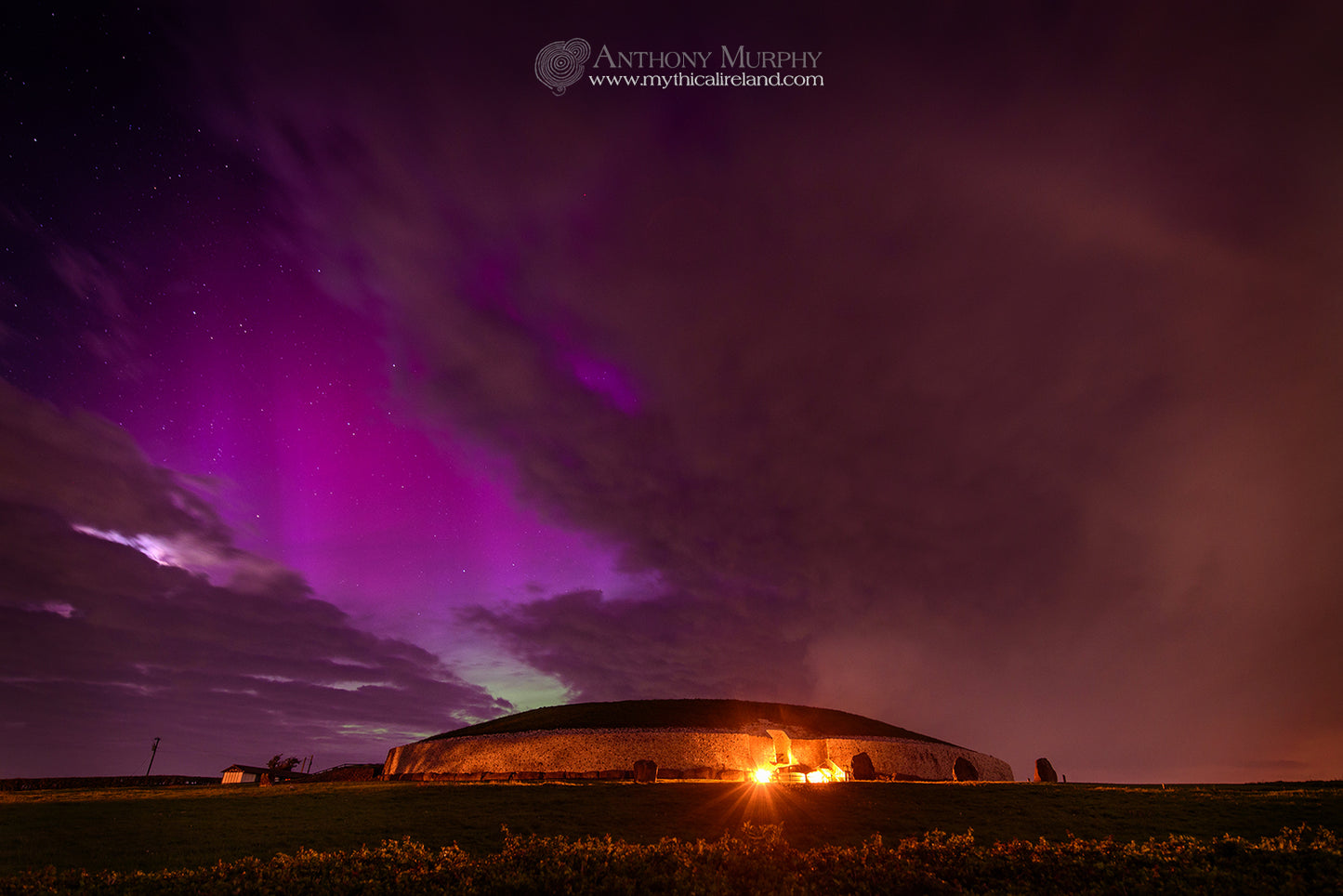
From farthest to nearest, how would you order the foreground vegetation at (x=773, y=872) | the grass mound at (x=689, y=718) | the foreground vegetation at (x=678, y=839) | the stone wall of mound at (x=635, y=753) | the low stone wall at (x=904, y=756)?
the grass mound at (x=689, y=718)
the low stone wall at (x=904, y=756)
the stone wall of mound at (x=635, y=753)
the foreground vegetation at (x=678, y=839)
the foreground vegetation at (x=773, y=872)

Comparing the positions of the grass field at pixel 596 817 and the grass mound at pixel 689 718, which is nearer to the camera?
the grass field at pixel 596 817

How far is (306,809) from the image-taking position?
33000 mm

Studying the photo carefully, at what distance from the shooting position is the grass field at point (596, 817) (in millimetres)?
25000

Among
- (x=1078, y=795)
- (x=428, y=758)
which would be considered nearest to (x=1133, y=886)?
(x=1078, y=795)

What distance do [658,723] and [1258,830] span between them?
51.3m

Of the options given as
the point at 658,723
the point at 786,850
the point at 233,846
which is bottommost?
the point at 233,846

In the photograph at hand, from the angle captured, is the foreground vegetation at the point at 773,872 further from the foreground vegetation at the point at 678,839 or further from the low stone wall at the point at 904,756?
the low stone wall at the point at 904,756

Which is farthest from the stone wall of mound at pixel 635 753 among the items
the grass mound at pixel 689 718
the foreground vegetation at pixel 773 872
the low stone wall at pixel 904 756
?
the foreground vegetation at pixel 773 872

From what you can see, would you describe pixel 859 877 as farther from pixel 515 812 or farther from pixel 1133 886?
pixel 515 812

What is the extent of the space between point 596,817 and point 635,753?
35.4m

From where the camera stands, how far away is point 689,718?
7175cm

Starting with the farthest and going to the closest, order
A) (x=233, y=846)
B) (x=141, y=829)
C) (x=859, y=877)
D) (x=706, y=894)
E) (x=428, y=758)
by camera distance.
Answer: (x=428, y=758), (x=141, y=829), (x=233, y=846), (x=859, y=877), (x=706, y=894)

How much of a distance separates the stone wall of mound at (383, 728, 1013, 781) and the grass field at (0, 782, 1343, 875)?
75.7ft

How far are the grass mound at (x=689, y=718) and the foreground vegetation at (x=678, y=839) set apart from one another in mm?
27613
